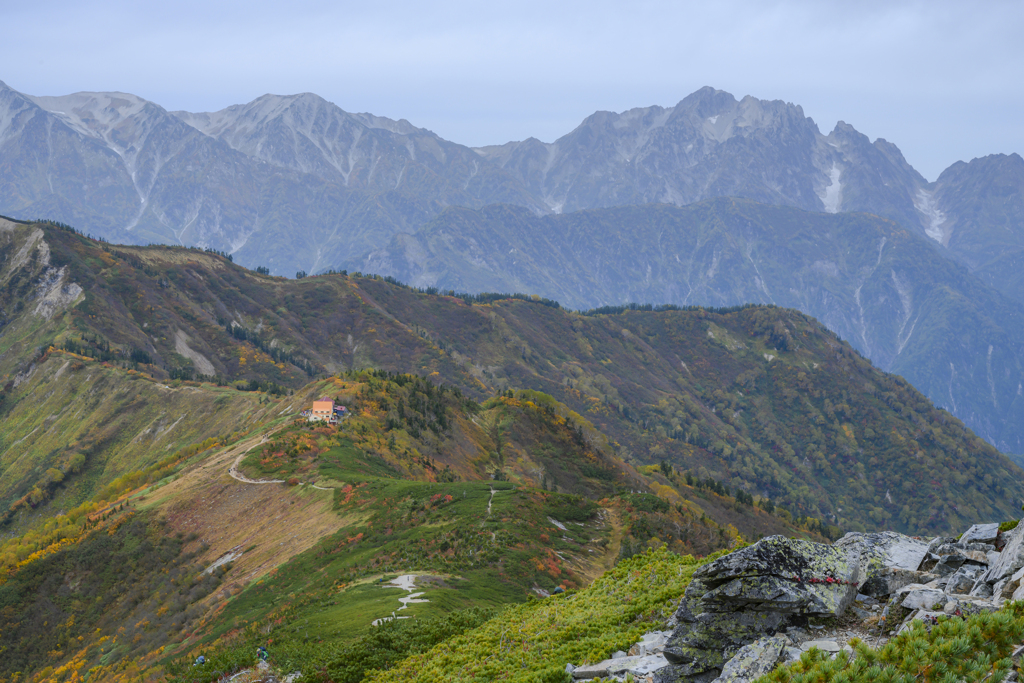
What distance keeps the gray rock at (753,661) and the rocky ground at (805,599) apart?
1.0 inches

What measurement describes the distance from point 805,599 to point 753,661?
271 cm

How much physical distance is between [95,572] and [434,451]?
46333 mm

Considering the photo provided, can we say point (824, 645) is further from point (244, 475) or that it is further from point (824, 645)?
point (244, 475)

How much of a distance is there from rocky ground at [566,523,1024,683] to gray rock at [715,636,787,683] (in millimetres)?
27

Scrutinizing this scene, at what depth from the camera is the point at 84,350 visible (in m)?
168

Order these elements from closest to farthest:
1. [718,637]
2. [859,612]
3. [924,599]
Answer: [924,599]
[718,637]
[859,612]

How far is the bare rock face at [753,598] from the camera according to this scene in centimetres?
1775

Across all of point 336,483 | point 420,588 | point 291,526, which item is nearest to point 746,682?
point 420,588

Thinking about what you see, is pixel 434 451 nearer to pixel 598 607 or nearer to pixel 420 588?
pixel 420 588

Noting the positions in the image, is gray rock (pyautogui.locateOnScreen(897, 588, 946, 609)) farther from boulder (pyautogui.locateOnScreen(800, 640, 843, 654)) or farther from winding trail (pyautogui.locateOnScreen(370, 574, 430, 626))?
winding trail (pyautogui.locateOnScreen(370, 574, 430, 626))

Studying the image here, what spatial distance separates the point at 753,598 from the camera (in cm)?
1809

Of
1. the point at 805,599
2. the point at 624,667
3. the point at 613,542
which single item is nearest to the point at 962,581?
the point at 805,599

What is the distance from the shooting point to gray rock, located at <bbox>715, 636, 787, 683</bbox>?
15.8 metres

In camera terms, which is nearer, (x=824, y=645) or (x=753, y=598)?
(x=824, y=645)
